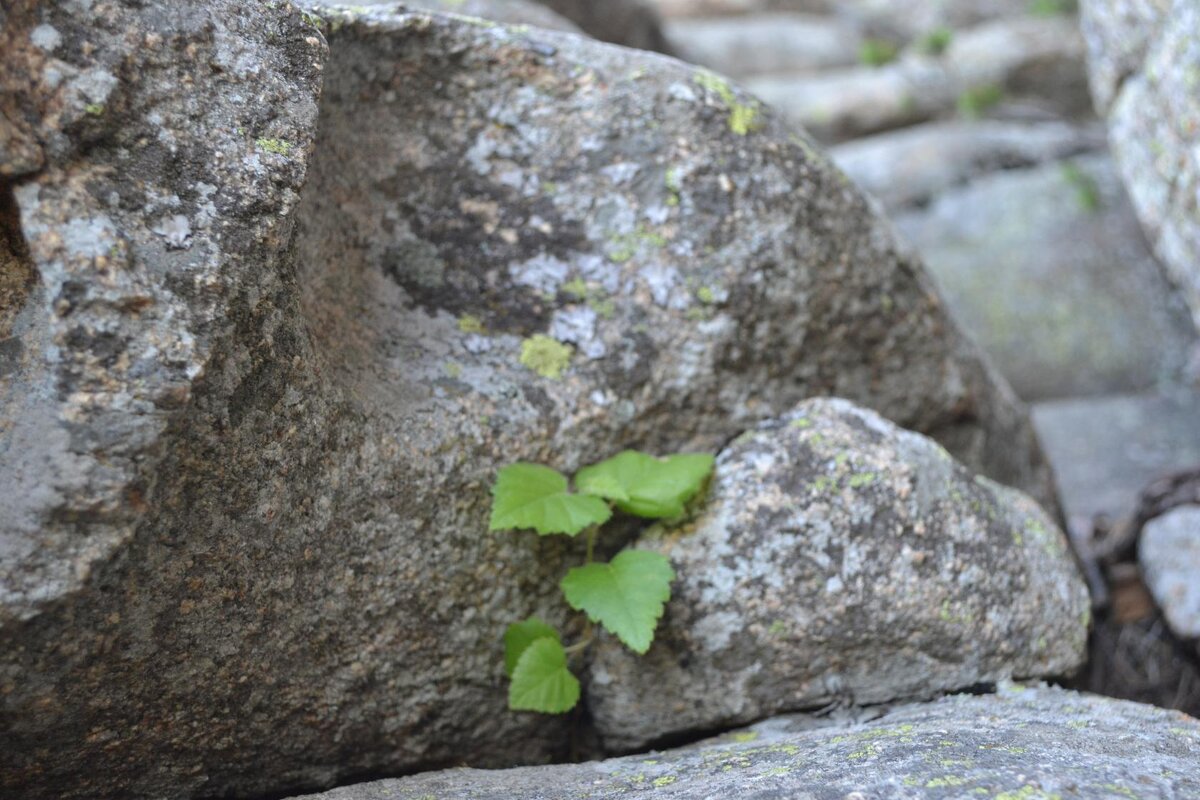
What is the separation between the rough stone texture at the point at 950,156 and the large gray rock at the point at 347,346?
4.12 meters

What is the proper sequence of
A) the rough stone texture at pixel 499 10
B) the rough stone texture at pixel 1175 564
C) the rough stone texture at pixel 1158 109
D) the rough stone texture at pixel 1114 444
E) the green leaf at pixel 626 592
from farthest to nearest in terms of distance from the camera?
the rough stone texture at pixel 1114 444
the rough stone texture at pixel 499 10
the rough stone texture at pixel 1158 109
the rough stone texture at pixel 1175 564
the green leaf at pixel 626 592

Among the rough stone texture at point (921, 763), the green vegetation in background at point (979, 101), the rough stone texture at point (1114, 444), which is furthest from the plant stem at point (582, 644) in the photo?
the green vegetation in background at point (979, 101)

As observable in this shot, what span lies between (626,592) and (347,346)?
76cm

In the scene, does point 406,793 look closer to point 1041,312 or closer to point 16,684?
point 16,684

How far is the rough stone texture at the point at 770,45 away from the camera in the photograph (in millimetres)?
11156

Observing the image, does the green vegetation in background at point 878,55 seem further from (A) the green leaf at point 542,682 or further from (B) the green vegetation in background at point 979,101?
(A) the green leaf at point 542,682

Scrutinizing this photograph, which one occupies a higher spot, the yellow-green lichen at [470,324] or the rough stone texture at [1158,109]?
the rough stone texture at [1158,109]

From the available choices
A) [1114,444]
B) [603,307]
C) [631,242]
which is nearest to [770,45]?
[1114,444]

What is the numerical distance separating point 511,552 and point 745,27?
429 inches

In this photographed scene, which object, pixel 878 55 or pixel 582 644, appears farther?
pixel 878 55

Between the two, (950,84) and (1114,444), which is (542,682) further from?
(950,84)

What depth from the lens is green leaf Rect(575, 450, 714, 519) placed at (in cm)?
213

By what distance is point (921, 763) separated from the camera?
5.11 ft

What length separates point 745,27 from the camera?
11.8 meters
